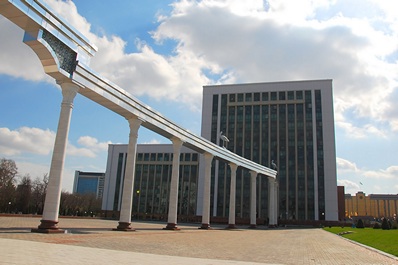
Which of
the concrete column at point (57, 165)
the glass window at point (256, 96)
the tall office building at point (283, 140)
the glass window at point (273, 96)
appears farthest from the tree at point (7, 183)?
the glass window at point (273, 96)

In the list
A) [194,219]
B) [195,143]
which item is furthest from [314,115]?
[195,143]

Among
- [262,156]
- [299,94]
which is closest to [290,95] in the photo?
[299,94]

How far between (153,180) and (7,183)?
37355mm

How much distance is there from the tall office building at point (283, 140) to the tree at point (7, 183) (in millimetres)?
46249

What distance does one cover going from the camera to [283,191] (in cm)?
8438

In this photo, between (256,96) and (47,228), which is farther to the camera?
(256,96)

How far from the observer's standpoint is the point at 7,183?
74.2 metres

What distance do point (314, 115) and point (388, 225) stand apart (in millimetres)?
40806

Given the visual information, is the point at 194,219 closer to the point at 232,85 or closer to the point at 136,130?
the point at 232,85

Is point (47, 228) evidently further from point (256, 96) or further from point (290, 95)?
point (290, 95)

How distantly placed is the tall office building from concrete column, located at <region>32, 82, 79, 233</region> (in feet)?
221

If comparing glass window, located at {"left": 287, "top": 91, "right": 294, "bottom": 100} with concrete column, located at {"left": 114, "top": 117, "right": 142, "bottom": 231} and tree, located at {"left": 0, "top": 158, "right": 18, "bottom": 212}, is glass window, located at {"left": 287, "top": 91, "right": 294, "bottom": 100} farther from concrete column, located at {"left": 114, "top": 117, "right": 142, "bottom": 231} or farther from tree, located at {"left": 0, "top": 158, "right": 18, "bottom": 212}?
tree, located at {"left": 0, "top": 158, "right": 18, "bottom": 212}

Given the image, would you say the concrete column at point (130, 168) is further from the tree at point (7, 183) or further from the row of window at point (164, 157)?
the row of window at point (164, 157)

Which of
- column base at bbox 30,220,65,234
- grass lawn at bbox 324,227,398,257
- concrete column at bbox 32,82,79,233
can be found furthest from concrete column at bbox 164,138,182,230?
grass lawn at bbox 324,227,398,257
